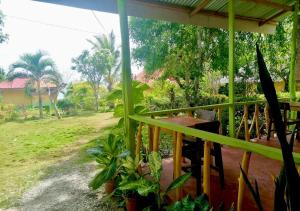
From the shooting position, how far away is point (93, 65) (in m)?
18.1

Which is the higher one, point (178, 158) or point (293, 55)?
point (293, 55)

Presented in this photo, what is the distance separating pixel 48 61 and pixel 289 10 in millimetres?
15900

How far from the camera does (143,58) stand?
9672mm

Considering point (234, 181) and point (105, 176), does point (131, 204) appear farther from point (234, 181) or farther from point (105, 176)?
point (234, 181)

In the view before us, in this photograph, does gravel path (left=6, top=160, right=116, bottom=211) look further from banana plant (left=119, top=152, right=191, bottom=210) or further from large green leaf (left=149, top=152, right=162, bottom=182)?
large green leaf (left=149, top=152, right=162, bottom=182)

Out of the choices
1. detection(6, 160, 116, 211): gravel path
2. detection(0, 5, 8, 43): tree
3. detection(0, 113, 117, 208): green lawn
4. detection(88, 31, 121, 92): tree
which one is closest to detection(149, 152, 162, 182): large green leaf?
detection(6, 160, 116, 211): gravel path

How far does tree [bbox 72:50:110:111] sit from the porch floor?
15239 millimetres

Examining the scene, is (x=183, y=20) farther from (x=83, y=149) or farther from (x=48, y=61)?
(x=48, y=61)

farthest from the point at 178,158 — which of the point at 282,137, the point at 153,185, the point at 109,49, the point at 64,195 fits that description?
the point at 109,49

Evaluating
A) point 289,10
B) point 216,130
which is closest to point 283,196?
point 216,130

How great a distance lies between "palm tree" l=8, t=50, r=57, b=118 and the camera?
1662 cm

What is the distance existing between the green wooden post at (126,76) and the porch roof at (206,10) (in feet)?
1.06

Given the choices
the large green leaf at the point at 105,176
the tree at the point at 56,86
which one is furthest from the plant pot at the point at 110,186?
the tree at the point at 56,86

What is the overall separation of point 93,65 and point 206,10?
1493cm
